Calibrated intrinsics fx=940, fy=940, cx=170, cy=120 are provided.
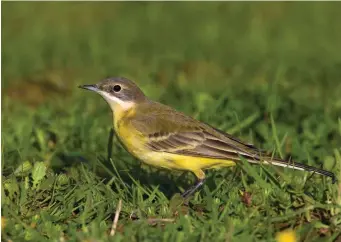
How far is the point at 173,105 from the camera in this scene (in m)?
10.7

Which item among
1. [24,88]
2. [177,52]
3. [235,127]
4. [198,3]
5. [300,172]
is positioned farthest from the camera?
[198,3]

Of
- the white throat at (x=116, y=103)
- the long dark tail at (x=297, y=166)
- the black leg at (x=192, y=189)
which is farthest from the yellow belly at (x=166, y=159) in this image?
the white throat at (x=116, y=103)

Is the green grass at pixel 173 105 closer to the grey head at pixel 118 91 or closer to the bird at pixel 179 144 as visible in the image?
the bird at pixel 179 144

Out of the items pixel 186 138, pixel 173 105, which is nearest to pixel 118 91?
pixel 186 138

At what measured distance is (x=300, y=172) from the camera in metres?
8.37

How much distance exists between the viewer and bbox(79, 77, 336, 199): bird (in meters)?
7.56

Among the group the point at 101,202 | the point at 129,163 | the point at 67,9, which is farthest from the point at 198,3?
the point at 101,202

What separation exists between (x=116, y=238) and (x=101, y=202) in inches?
34.6

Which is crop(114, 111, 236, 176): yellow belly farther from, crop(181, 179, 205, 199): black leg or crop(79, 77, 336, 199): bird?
crop(181, 179, 205, 199): black leg

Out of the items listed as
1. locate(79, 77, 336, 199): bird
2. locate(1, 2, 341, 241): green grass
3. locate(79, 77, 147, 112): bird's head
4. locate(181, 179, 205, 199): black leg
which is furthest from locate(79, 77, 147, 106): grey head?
locate(181, 179, 205, 199): black leg

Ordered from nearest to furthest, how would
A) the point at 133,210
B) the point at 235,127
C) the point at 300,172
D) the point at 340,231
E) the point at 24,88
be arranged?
the point at 340,231, the point at 133,210, the point at 300,172, the point at 235,127, the point at 24,88

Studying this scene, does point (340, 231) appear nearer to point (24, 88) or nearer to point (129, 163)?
point (129, 163)

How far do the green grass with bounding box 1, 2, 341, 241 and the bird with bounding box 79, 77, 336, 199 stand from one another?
16 centimetres

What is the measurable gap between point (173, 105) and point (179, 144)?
116 inches
